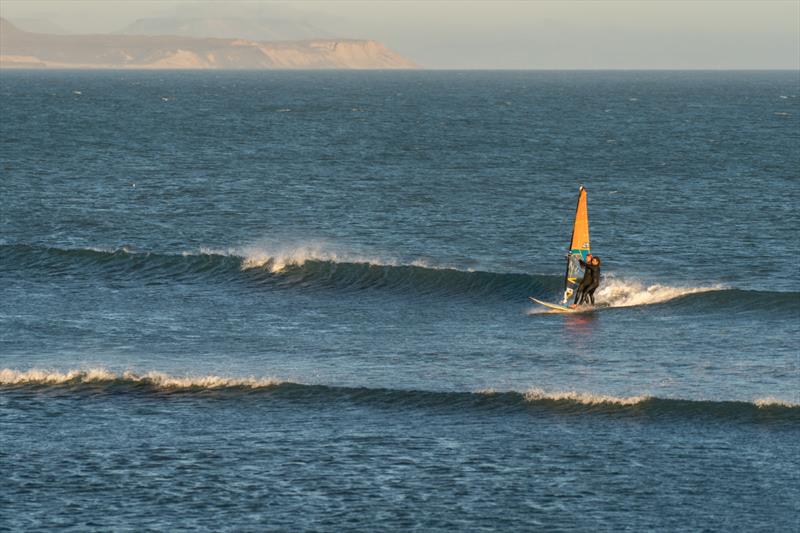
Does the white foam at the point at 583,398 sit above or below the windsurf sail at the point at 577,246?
below

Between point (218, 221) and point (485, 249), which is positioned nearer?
point (485, 249)

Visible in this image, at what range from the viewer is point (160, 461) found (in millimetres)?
28344

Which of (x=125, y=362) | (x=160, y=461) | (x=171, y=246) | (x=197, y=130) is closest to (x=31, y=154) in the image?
(x=197, y=130)

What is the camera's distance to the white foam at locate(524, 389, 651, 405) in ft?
108

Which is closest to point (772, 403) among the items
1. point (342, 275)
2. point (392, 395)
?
point (392, 395)

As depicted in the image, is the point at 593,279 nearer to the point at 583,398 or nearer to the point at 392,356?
the point at 392,356

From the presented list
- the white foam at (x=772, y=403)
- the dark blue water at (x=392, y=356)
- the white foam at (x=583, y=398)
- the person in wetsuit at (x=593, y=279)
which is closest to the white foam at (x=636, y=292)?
the dark blue water at (x=392, y=356)

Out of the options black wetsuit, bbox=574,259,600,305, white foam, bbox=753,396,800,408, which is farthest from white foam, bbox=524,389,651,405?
black wetsuit, bbox=574,259,600,305

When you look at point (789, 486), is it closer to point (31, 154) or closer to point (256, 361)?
point (256, 361)

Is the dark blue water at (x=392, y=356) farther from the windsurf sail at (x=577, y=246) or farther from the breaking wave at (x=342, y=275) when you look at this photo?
the windsurf sail at (x=577, y=246)

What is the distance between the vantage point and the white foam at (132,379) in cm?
3497

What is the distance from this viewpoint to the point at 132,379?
3531 cm

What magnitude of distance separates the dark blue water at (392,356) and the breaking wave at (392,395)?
96mm

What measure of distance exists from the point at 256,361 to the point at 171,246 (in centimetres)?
2507
